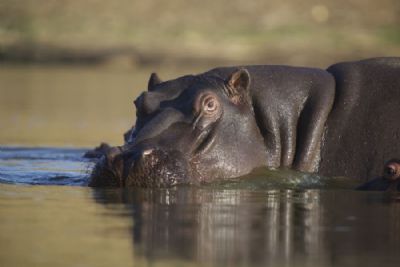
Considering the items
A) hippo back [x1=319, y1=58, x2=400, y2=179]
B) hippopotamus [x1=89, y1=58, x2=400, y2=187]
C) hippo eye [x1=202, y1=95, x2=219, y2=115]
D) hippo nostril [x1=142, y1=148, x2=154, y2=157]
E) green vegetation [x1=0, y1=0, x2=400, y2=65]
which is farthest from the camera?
green vegetation [x1=0, y1=0, x2=400, y2=65]

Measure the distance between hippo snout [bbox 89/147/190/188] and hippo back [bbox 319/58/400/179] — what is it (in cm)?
133

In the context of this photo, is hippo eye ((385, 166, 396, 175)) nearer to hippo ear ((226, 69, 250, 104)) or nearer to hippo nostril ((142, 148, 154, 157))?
hippo ear ((226, 69, 250, 104))

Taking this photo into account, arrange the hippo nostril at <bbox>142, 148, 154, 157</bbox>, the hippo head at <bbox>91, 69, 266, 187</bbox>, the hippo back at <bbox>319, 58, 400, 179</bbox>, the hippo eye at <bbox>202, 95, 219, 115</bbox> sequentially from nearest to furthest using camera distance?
the hippo nostril at <bbox>142, 148, 154, 157</bbox>
the hippo head at <bbox>91, 69, 266, 187</bbox>
the hippo eye at <bbox>202, 95, 219, 115</bbox>
the hippo back at <bbox>319, 58, 400, 179</bbox>

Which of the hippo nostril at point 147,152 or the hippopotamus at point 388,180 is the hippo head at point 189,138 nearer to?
the hippo nostril at point 147,152

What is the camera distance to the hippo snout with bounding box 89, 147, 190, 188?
8.48m

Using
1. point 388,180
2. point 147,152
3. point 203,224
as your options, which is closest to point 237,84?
point 147,152

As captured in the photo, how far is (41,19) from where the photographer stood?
1062 inches

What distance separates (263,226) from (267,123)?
96.7 inches

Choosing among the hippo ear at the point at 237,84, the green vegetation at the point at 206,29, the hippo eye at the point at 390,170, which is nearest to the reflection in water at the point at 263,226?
the hippo eye at the point at 390,170

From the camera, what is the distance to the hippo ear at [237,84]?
931 cm

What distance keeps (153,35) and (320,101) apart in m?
16.9

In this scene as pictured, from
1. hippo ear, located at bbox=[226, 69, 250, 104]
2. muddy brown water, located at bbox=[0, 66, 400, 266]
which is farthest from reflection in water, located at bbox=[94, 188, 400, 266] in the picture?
hippo ear, located at bbox=[226, 69, 250, 104]

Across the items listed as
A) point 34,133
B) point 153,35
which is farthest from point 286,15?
point 34,133

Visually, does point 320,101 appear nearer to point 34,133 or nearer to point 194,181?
point 194,181
